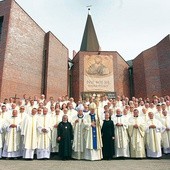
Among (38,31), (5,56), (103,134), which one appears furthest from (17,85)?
(103,134)

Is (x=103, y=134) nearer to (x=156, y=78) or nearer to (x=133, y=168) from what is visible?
(x=133, y=168)

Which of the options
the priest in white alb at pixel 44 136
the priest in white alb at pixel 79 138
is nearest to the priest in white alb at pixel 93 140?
the priest in white alb at pixel 79 138

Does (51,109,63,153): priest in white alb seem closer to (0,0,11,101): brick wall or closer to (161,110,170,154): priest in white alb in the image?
(161,110,170,154): priest in white alb

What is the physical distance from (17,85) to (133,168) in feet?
33.6

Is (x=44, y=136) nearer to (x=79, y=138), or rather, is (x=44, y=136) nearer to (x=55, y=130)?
(x=55, y=130)

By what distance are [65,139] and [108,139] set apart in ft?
4.91

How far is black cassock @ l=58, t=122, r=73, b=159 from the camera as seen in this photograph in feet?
23.7

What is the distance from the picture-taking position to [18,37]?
14.3 m

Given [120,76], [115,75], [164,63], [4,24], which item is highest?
[4,24]

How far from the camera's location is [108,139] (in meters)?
7.41

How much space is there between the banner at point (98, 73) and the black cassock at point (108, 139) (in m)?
10.7

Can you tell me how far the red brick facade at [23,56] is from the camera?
43.4 feet

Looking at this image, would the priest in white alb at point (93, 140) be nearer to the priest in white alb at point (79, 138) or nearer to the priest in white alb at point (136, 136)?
the priest in white alb at point (79, 138)

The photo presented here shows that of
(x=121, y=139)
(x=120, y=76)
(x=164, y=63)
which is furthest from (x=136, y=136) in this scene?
(x=120, y=76)
